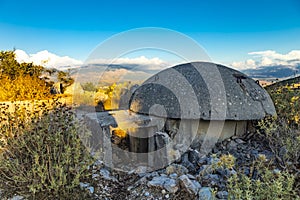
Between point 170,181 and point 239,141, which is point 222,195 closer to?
point 170,181

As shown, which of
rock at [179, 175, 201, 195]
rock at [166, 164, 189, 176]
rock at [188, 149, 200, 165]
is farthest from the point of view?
rock at [188, 149, 200, 165]

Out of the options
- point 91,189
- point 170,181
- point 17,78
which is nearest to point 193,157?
point 170,181

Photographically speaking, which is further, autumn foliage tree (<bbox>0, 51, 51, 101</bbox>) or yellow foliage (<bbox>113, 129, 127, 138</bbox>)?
autumn foliage tree (<bbox>0, 51, 51, 101</bbox>)

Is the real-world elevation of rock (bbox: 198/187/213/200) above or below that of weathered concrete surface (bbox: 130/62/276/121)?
below

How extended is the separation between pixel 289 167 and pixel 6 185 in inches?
173

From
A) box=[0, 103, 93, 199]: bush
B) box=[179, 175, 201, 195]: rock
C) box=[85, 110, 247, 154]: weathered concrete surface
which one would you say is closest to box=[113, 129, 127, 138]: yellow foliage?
box=[85, 110, 247, 154]: weathered concrete surface

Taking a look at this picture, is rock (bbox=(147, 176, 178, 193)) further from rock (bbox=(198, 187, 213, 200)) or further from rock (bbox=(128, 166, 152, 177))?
rock (bbox=(128, 166, 152, 177))

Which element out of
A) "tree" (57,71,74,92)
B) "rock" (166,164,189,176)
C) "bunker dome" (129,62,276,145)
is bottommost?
"rock" (166,164,189,176)

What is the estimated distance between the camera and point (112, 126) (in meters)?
5.29

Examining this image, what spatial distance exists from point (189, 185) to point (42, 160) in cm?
213

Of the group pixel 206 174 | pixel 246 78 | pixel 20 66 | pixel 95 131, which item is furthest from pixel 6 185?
pixel 20 66

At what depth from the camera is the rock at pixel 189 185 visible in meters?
3.36

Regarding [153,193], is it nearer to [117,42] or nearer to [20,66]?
[117,42]

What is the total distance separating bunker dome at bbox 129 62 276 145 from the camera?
548cm
